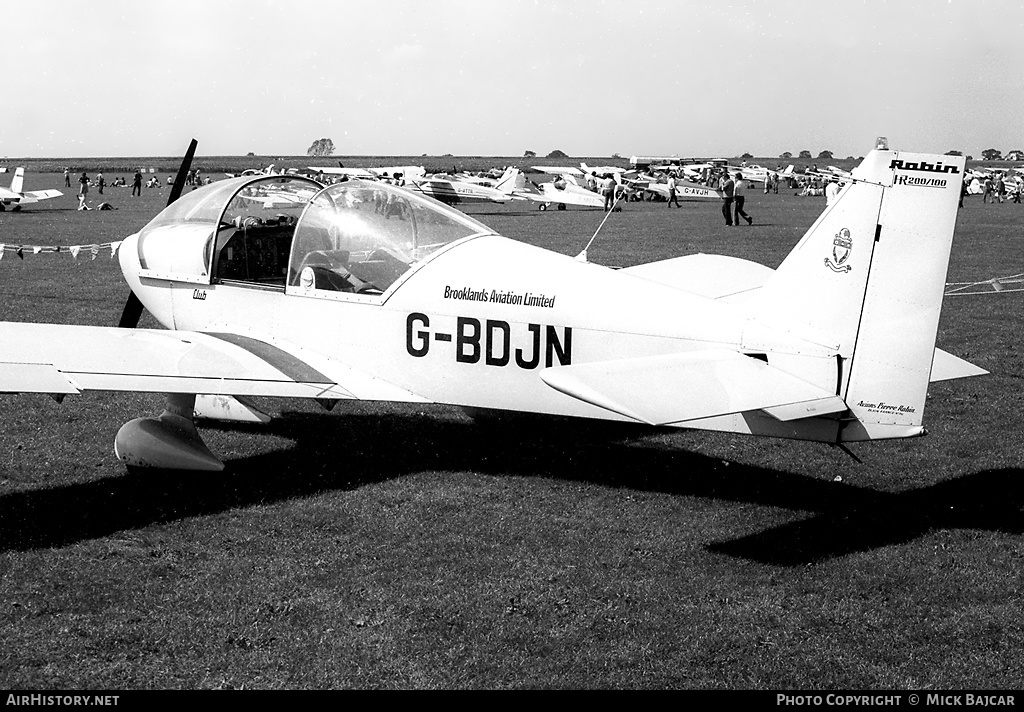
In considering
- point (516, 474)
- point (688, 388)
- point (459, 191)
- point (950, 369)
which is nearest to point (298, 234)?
point (516, 474)

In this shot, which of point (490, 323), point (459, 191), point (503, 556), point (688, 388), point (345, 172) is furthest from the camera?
point (459, 191)

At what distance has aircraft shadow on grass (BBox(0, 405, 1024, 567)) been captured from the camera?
604 cm

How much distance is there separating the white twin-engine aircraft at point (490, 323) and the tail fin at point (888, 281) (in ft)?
0.03

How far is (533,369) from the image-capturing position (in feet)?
21.6

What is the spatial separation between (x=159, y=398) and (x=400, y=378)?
11.0ft

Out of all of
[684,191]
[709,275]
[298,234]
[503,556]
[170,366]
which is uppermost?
[684,191]

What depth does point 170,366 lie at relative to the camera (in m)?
6.58

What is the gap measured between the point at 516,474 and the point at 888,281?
301cm

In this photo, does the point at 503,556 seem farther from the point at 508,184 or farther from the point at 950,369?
the point at 508,184

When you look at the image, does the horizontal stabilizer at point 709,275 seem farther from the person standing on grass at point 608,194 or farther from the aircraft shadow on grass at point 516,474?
the person standing on grass at point 608,194

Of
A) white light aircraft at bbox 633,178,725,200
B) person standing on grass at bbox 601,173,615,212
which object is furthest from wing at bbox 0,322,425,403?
white light aircraft at bbox 633,178,725,200

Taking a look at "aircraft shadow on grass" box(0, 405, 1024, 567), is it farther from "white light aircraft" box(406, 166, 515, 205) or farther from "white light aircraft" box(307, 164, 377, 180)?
"white light aircraft" box(406, 166, 515, 205)

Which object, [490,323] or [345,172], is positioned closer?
[490,323]
